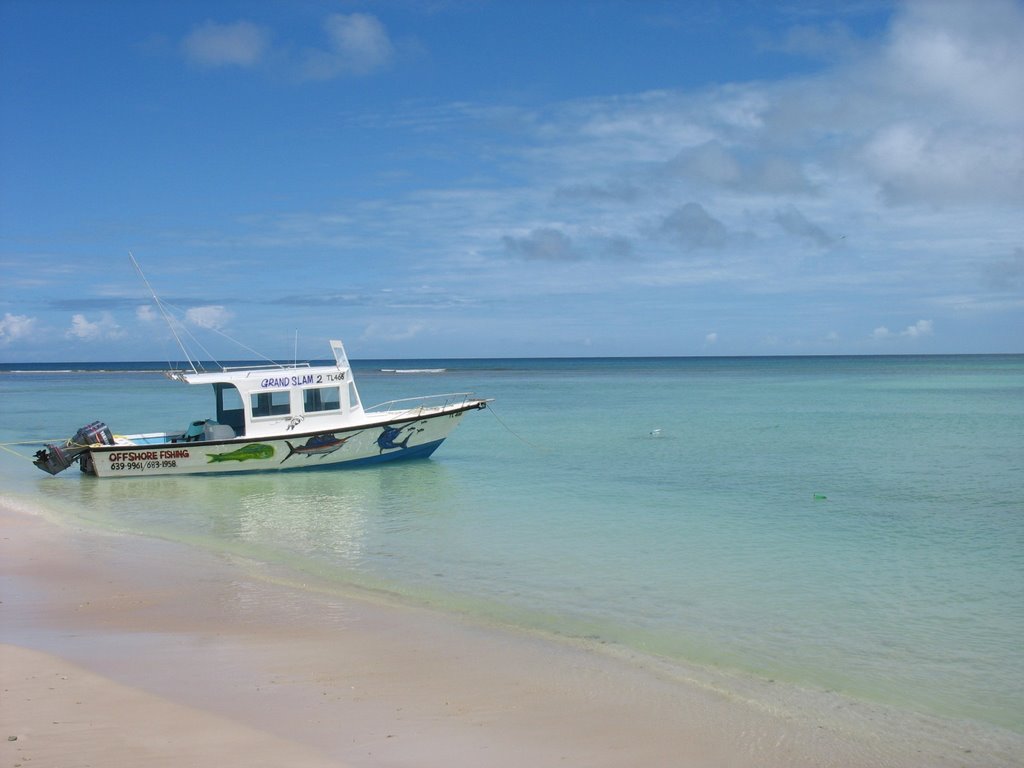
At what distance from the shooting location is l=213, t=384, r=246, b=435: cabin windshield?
63.3 ft

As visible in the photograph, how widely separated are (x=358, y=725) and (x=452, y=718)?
63 cm

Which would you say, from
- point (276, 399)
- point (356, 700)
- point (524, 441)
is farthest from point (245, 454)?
point (356, 700)

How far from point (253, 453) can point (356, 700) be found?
1339 cm

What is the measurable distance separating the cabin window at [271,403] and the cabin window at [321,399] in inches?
15.0

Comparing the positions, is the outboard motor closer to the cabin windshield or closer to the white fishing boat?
the white fishing boat

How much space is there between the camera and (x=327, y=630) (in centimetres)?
810

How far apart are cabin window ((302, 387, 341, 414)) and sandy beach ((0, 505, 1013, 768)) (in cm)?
1058

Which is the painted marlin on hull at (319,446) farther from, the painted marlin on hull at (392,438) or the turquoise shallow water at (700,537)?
the painted marlin on hull at (392,438)

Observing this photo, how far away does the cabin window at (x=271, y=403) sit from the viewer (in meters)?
19.2

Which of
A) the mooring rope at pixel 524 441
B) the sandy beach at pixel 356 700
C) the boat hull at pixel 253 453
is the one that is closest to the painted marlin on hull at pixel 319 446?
the boat hull at pixel 253 453

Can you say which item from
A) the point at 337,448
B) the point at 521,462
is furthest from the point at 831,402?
the point at 337,448

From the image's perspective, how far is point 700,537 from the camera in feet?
41.5

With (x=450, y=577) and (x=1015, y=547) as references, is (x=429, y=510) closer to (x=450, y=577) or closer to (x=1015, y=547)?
(x=450, y=577)

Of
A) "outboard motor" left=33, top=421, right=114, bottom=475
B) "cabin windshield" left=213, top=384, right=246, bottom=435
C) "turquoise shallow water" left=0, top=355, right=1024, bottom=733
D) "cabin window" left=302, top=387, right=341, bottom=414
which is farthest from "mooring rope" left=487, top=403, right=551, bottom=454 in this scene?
"outboard motor" left=33, top=421, right=114, bottom=475
